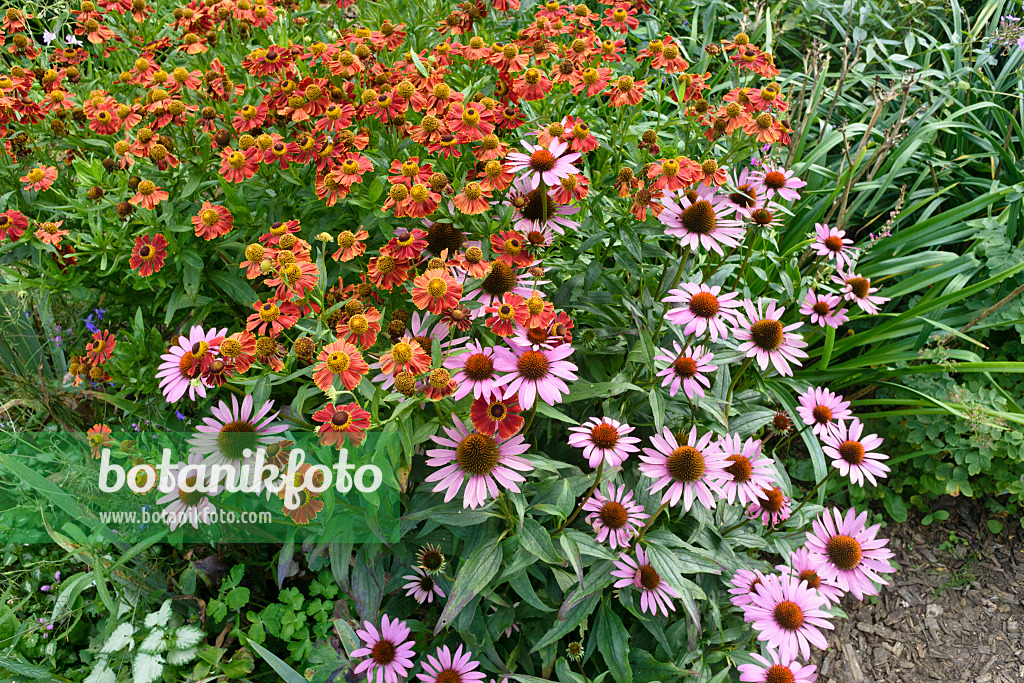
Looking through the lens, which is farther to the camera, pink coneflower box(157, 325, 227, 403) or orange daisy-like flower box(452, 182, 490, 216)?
orange daisy-like flower box(452, 182, 490, 216)

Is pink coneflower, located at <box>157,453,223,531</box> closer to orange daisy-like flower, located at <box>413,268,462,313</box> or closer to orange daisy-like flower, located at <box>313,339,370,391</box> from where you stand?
orange daisy-like flower, located at <box>313,339,370,391</box>

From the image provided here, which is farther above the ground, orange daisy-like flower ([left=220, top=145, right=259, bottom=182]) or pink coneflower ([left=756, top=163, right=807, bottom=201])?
orange daisy-like flower ([left=220, top=145, right=259, bottom=182])

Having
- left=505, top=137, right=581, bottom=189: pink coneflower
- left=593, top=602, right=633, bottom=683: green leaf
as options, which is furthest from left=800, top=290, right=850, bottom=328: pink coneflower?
left=593, top=602, right=633, bottom=683: green leaf

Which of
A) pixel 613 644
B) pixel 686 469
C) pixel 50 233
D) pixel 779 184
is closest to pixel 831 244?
pixel 779 184

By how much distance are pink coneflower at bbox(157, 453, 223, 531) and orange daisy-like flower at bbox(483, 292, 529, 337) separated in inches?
33.0

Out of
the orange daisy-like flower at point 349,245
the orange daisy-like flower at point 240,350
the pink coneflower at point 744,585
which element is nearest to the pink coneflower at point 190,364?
the orange daisy-like flower at point 240,350

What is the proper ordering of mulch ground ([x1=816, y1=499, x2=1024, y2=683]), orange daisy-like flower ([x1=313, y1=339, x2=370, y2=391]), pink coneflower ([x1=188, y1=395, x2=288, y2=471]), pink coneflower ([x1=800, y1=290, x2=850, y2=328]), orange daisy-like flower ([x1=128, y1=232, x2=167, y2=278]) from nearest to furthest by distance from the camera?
orange daisy-like flower ([x1=313, y1=339, x2=370, y2=391]) → pink coneflower ([x1=188, y1=395, x2=288, y2=471]) → orange daisy-like flower ([x1=128, y1=232, x2=167, y2=278]) → pink coneflower ([x1=800, y1=290, x2=850, y2=328]) → mulch ground ([x1=816, y1=499, x2=1024, y2=683])

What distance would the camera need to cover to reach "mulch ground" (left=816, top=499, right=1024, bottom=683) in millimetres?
2381

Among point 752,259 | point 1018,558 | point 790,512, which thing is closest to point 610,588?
point 790,512

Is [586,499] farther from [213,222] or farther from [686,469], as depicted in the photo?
[213,222]

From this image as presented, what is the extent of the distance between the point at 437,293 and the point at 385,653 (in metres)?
0.99

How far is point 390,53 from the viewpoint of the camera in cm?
251

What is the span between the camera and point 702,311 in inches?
67.0

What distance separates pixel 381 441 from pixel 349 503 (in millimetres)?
330
